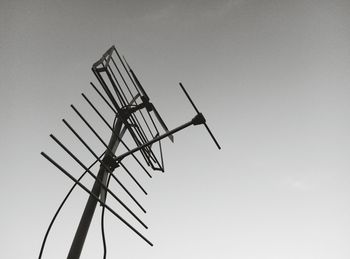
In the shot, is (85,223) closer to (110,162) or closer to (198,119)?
(110,162)

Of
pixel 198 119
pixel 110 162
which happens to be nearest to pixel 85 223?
pixel 110 162

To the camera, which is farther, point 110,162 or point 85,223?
point 110,162

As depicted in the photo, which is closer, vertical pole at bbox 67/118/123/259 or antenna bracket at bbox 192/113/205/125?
vertical pole at bbox 67/118/123/259

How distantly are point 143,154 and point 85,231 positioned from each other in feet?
5.42

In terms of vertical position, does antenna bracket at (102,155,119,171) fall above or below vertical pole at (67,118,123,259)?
above

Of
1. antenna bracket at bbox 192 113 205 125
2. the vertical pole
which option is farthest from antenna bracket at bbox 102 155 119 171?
antenna bracket at bbox 192 113 205 125

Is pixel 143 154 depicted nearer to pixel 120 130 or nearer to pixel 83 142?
pixel 120 130

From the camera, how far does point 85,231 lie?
243 cm

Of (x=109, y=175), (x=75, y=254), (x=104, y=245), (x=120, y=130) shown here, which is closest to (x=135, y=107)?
(x=120, y=130)

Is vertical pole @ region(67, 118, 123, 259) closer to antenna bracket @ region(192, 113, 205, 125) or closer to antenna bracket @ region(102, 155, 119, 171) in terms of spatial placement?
antenna bracket @ region(102, 155, 119, 171)

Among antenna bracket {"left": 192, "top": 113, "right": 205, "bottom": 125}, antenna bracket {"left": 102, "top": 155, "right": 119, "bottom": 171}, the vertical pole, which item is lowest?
the vertical pole

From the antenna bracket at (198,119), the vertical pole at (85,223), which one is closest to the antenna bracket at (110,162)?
the vertical pole at (85,223)

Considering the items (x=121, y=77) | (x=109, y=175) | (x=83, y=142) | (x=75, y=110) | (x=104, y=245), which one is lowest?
(x=104, y=245)

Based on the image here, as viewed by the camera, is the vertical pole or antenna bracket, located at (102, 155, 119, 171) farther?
antenna bracket, located at (102, 155, 119, 171)
